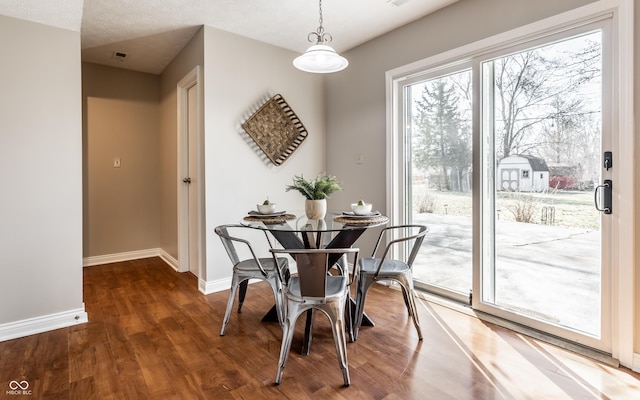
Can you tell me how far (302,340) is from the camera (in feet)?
7.29

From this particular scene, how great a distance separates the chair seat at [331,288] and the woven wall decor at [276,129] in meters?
1.83

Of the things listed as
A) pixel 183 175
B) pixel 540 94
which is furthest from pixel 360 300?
pixel 183 175

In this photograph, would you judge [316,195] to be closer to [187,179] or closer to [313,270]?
[313,270]

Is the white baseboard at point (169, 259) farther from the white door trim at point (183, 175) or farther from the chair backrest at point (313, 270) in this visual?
the chair backrest at point (313, 270)

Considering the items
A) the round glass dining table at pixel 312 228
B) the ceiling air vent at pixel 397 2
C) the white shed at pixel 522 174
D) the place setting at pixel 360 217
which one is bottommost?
the round glass dining table at pixel 312 228

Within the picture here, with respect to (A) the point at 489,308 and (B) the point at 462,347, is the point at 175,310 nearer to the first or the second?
(B) the point at 462,347

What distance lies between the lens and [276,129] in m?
3.62

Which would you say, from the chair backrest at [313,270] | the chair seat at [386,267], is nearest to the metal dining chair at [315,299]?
the chair backrest at [313,270]

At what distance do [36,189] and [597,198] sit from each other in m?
3.70

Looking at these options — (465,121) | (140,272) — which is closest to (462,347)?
(465,121)

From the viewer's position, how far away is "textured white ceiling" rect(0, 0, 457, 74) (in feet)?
7.70

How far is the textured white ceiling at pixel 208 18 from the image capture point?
2.35m

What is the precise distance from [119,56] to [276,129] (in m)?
2.06

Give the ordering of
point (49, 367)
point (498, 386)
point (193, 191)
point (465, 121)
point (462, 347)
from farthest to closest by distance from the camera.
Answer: point (193, 191)
point (465, 121)
point (462, 347)
point (49, 367)
point (498, 386)
